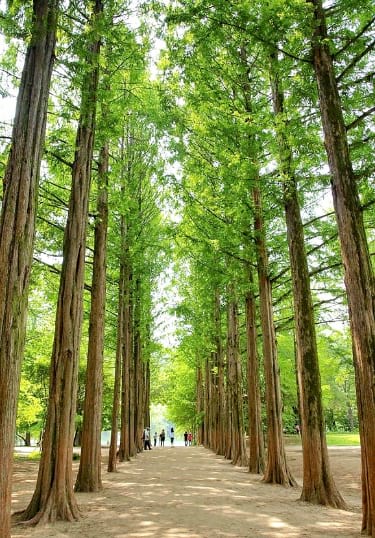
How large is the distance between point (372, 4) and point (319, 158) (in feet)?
7.69

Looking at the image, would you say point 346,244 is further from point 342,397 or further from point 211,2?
point 342,397

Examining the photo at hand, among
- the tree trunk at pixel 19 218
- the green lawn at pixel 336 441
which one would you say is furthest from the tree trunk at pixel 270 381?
the green lawn at pixel 336 441

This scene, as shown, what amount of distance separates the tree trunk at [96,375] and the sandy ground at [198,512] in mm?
593

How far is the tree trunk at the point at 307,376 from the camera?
776 centimetres

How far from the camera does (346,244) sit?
19.6 feet

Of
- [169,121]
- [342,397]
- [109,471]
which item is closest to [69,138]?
[169,121]

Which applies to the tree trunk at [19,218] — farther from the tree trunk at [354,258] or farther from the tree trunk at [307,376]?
the tree trunk at [354,258]

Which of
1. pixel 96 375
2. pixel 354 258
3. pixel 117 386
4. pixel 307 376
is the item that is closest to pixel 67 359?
pixel 96 375

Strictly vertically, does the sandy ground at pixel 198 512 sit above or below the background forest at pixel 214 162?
below

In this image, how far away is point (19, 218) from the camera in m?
4.64

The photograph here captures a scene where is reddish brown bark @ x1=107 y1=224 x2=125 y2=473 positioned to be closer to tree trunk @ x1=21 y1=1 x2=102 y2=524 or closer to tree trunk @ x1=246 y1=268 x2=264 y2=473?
tree trunk @ x1=246 y1=268 x2=264 y2=473

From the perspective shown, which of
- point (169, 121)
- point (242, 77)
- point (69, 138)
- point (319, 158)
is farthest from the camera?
point (242, 77)

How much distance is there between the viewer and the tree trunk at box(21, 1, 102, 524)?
6438mm

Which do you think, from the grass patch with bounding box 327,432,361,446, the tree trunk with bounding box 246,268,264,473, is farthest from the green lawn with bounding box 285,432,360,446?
the tree trunk with bounding box 246,268,264,473
